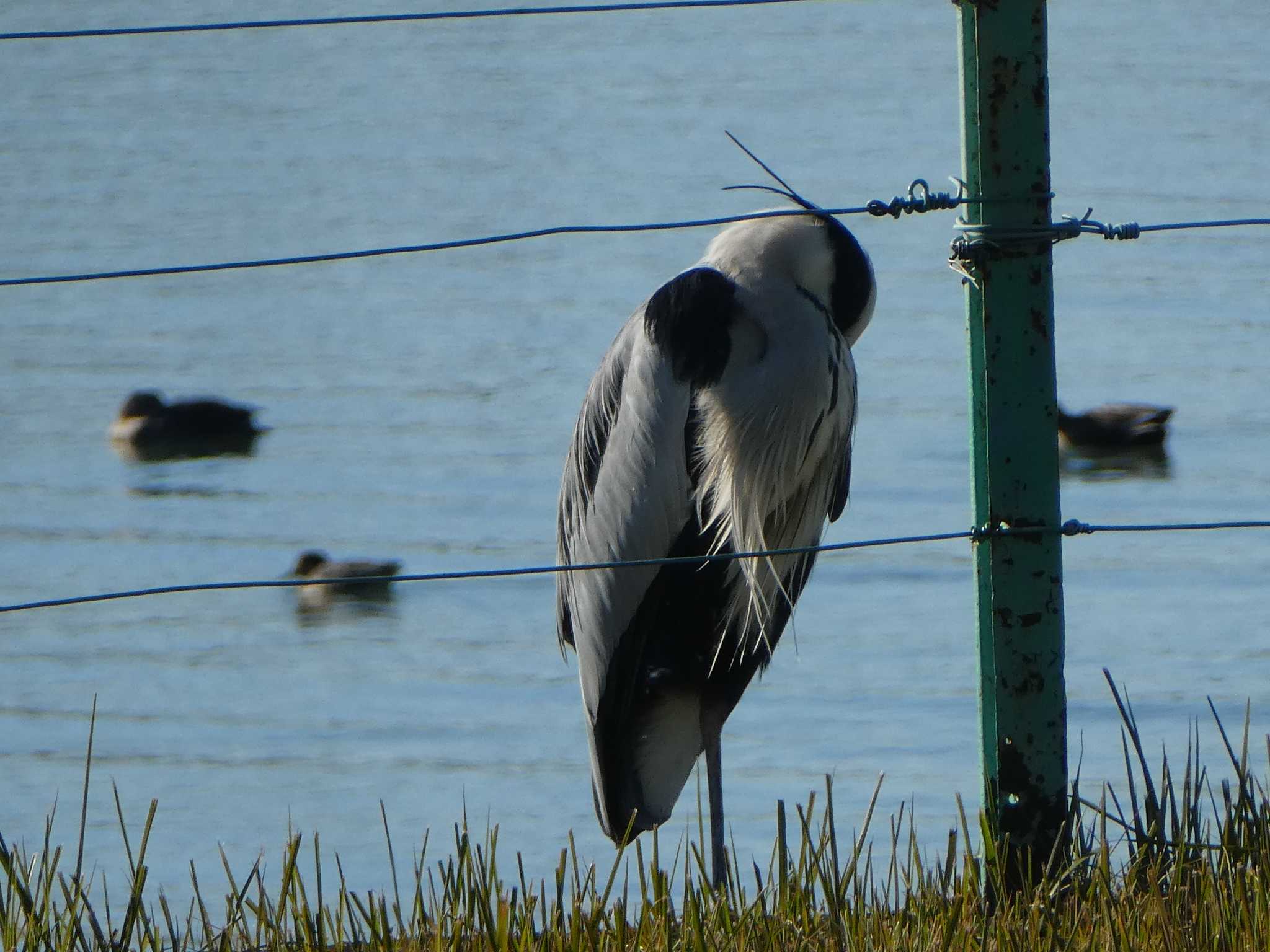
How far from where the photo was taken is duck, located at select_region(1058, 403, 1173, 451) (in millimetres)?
8938

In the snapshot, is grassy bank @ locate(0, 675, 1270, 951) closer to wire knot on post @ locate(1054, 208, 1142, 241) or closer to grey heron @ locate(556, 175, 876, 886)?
wire knot on post @ locate(1054, 208, 1142, 241)

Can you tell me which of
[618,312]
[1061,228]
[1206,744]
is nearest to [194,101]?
[618,312]

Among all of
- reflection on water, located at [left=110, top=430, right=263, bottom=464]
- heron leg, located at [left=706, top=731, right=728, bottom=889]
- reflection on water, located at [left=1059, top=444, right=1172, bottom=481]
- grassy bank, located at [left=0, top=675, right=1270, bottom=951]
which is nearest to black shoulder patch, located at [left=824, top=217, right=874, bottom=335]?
heron leg, located at [left=706, top=731, right=728, bottom=889]

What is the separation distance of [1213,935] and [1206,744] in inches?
125

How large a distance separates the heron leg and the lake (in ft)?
2.16

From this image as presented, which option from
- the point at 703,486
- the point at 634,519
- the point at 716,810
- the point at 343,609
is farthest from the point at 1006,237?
the point at 343,609

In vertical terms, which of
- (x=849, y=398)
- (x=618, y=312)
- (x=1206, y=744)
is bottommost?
(x=1206, y=744)

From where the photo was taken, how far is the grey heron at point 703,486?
11.7 feet

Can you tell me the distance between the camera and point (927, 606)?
7.05m

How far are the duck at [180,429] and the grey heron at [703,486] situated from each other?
19.4ft

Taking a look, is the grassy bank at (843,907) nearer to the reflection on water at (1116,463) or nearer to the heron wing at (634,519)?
the heron wing at (634,519)

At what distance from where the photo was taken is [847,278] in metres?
3.68

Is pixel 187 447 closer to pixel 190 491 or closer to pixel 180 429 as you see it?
pixel 180 429

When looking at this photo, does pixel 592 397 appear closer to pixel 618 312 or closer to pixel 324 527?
pixel 324 527
